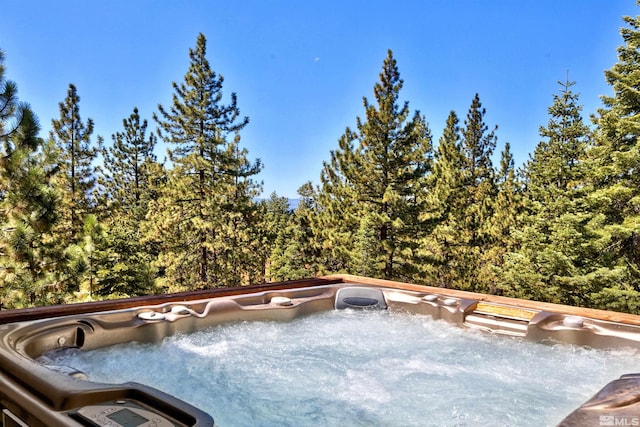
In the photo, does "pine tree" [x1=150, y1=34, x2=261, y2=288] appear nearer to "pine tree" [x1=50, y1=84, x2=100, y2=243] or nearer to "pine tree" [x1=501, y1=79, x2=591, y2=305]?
"pine tree" [x1=50, y1=84, x2=100, y2=243]

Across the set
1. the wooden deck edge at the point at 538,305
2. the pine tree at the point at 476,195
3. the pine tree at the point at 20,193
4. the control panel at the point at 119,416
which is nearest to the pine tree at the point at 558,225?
the pine tree at the point at 476,195

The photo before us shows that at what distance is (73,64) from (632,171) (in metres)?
10.4

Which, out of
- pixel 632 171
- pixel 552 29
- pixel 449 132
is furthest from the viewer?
pixel 449 132

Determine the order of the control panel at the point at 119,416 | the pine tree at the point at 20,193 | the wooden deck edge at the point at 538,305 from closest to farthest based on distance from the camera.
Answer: the control panel at the point at 119,416 < the wooden deck edge at the point at 538,305 < the pine tree at the point at 20,193

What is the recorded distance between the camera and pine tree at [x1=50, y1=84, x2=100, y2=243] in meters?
8.07

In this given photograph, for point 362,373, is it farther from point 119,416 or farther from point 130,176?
point 130,176

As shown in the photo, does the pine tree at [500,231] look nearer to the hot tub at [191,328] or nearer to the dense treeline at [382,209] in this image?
the dense treeline at [382,209]

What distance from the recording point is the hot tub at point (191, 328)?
3.60 feet

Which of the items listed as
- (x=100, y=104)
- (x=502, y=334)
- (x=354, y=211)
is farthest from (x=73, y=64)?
(x=502, y=334)

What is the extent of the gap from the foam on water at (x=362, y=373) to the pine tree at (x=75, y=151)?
22.6 feet

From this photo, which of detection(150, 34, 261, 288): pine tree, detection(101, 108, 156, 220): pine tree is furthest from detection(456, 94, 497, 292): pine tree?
detection(101, 108, 156, 220): pine tree

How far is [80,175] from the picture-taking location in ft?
27.3

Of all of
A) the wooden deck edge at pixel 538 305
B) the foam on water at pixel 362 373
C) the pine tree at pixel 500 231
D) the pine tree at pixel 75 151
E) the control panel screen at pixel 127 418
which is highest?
the pine tree at pixel 75 151

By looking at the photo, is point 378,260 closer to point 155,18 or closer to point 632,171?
point 632,171
